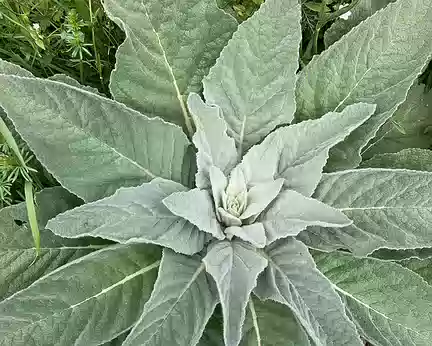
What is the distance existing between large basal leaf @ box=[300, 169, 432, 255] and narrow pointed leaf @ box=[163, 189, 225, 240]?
0.31 feet

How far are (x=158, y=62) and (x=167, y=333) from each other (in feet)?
0.89

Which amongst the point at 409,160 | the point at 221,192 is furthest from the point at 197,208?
the point at 409,160

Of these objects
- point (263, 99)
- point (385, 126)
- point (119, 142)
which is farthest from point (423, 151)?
point (119, 142)

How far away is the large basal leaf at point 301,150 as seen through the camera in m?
0.55

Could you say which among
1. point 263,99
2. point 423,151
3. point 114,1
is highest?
point 114,1

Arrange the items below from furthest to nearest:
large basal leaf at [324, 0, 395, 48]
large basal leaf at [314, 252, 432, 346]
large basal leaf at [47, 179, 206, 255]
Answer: large basal leaf at [324, 0, 395, 48]
large basal leaf at [314, 252, 432, 346]
large basal leaf at [47, 179, 206, 255]

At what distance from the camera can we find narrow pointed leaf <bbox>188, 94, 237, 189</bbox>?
0.54 meters

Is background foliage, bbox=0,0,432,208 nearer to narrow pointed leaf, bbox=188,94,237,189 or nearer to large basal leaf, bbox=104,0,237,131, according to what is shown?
large basal leaf, bbox=104,0,237,131

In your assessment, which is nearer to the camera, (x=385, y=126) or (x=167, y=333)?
(x=167, y=333)

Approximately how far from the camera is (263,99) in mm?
620

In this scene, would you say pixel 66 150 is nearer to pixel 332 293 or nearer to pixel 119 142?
pixel 119 142

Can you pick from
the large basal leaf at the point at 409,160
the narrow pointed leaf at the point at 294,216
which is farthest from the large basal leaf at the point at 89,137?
the large basal leaf at the point at 409,160

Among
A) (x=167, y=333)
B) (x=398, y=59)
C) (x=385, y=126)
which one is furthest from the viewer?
(x=385, y=126)

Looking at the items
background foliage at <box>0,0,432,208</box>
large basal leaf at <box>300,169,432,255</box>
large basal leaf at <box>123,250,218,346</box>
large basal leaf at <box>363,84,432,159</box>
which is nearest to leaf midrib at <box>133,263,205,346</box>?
large basal leaf at <box>123,250,218,346</box>
